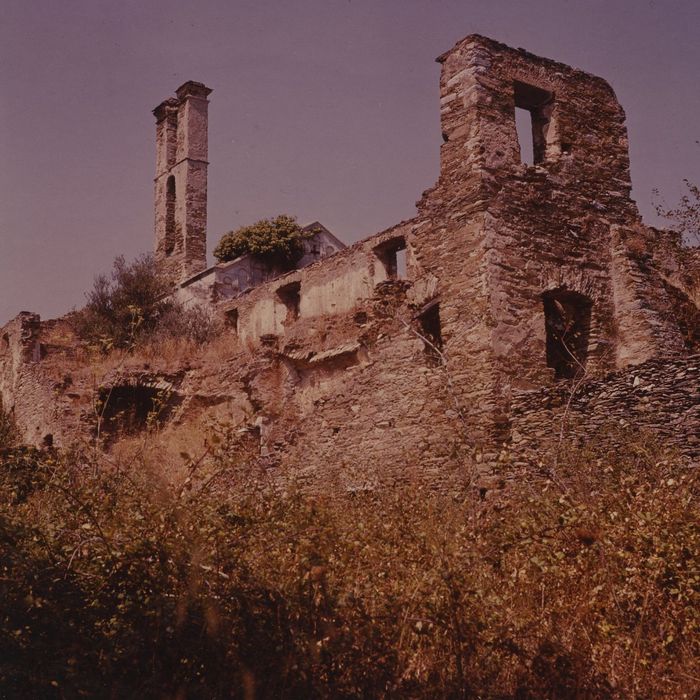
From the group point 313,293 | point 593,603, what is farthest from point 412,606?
point 313,293

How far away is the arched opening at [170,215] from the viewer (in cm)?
3092

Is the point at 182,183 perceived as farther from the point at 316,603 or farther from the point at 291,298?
the point at 316,603

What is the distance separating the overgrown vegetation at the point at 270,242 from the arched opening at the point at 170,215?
3.78 m

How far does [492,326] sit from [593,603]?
20.5 ft

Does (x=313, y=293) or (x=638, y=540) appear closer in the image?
(x=638, y=540)

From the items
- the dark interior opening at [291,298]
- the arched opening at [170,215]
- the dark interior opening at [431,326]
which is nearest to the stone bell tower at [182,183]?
the arched opening at [170,215]

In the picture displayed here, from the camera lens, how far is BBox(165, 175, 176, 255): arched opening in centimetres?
3092

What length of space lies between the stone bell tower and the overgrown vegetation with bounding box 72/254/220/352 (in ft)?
7.40

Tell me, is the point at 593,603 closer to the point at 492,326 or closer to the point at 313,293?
the point at 492,326

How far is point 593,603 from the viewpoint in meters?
5.73

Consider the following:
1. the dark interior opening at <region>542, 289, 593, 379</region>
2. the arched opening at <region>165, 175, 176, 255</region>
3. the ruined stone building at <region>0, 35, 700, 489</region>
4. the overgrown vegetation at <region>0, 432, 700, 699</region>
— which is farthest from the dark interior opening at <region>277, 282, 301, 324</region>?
the overgrown vegetation at <region>0, 432, 700, 699</region>

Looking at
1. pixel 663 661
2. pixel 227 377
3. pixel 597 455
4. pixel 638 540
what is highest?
pixel 227 377

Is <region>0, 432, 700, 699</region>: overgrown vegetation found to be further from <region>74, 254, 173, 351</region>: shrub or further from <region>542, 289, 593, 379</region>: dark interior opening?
<region>74, 254, 173, 351</region>: shrub

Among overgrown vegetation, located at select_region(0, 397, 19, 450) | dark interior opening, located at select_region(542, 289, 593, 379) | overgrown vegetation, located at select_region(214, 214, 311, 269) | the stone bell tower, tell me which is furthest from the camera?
the stone bell tower
